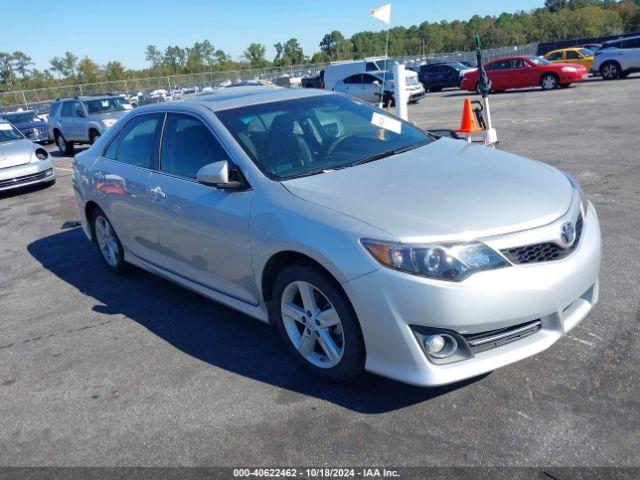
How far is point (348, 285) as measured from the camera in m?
2.91

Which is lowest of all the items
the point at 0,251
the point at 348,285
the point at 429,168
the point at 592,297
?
the point at 0,251

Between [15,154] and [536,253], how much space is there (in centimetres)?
1097

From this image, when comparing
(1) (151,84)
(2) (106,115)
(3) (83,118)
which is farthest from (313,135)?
(1) (151,84)

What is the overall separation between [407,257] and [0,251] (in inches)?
250

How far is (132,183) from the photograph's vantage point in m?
4.71

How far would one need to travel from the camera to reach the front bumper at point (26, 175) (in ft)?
35.3

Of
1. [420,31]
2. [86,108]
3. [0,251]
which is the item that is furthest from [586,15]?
[0,251]

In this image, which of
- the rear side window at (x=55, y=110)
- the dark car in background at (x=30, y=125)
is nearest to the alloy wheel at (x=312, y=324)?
the rear side window at (x=55, y=110)

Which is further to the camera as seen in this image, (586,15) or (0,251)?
(586,15)

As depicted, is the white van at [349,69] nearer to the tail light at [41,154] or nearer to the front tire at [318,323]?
the tail light at [41,154]

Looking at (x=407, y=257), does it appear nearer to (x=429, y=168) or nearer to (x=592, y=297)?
(x=429, y=168)

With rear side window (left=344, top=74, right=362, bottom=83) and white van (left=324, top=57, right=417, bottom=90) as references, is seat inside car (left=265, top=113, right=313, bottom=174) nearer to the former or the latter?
rear side window (left=344, top=74, right=362, bottom=83)

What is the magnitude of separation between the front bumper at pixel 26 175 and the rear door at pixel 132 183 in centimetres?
656

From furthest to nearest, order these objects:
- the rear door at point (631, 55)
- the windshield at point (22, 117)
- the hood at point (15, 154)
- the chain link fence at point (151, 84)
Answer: the chain link fence at point (151, 84) → the rear door at point (631, 55) → the windshield at point (22, 117) → the hood at point (15, 154)
